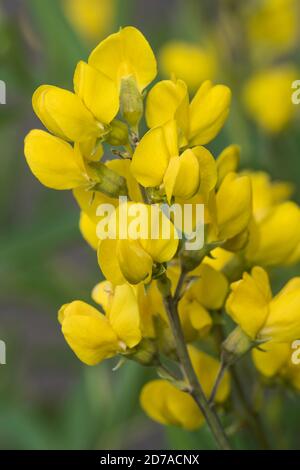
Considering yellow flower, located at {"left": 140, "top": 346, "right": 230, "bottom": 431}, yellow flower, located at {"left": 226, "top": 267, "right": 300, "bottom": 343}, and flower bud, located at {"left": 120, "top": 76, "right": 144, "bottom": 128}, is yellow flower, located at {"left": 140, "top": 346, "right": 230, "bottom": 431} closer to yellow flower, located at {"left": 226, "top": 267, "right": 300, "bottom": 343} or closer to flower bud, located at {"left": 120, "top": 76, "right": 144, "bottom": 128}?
yellow flower, located at {"left": 226, "top": 267, "right": 300, "bottom": 343}

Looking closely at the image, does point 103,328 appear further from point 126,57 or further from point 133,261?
point 126,57

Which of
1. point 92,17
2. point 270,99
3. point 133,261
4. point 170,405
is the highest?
point 92,17

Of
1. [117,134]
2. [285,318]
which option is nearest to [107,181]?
[117,134]

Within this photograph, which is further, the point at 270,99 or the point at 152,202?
the point at 270,99

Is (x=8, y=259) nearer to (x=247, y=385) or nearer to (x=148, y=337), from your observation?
(x=247, y=385)

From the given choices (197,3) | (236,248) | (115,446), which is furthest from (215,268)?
(197,3)

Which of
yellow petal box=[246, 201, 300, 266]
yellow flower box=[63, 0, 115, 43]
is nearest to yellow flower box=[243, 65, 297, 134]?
yellow flower box=[63, 0, 115, 43]
